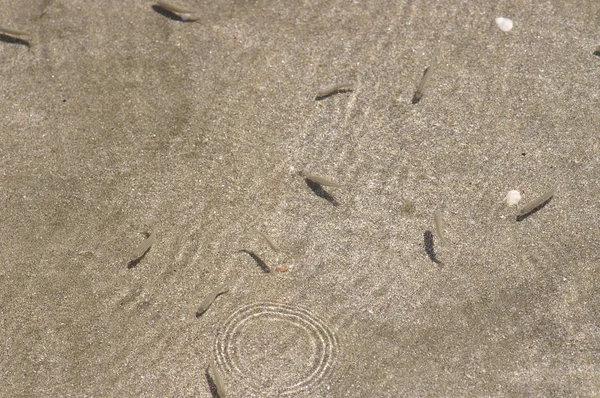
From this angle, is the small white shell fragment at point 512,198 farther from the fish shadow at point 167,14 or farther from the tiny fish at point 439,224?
the fish shadow at point 167,14

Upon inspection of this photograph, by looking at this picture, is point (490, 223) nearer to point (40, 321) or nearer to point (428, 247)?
point (428, 247)

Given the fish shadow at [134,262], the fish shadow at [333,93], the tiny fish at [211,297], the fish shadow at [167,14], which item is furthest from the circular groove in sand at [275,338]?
the fish shadow at [167,14]

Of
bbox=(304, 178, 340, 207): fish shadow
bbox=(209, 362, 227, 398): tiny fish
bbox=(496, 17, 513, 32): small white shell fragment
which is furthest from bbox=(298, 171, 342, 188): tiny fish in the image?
bbox=(496, 17, 513, 32): small white shell fragment

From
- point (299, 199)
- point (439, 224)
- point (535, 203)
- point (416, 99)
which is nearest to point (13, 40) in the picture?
point (299, 199)

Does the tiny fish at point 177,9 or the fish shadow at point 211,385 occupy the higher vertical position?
the tiny fish at point 177,9

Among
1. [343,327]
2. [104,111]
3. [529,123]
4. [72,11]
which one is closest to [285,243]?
[343,327]

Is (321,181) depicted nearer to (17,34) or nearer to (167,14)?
(167,14)

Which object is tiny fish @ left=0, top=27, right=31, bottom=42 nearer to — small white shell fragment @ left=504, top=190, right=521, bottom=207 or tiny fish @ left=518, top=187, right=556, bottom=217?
small white shell fragment @ left=504, top=190, right=521, bottom=207
